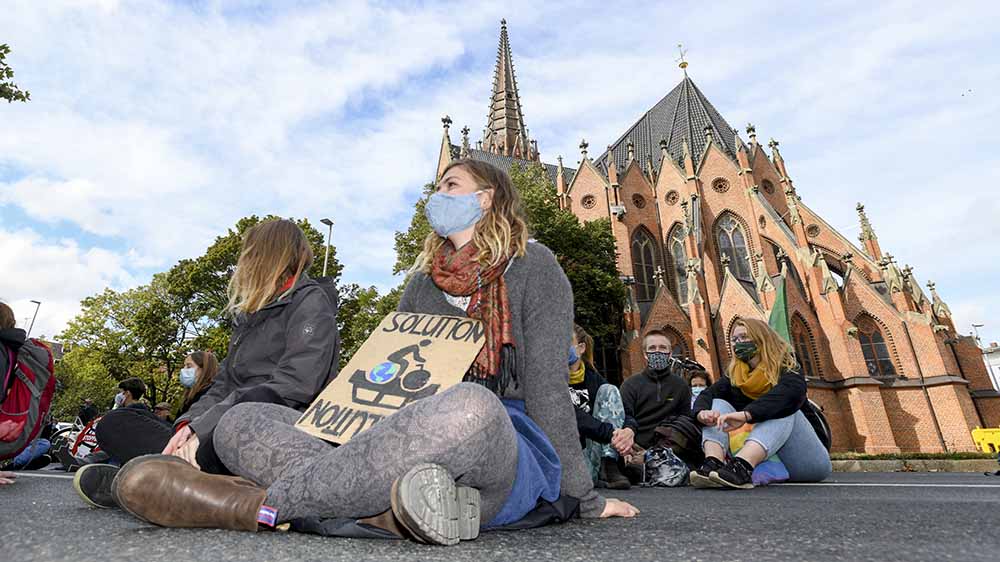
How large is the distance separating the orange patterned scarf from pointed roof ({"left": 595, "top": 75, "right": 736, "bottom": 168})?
30.1m

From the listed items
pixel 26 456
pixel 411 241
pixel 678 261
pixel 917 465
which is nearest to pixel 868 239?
pixel 678 261

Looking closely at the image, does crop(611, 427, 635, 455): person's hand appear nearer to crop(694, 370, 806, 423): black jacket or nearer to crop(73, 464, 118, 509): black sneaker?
crop(694, 370, 806, 423): black jacket

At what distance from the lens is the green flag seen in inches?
793

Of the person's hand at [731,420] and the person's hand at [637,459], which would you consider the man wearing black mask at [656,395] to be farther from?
the person's hand at [731,420]

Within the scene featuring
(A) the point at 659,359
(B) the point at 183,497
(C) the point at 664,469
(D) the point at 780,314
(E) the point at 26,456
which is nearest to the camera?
(B) the point at 183,497

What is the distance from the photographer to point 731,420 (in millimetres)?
4102

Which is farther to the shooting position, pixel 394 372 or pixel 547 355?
pixel 547 355

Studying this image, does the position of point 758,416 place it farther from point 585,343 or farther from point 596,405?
point 585,343

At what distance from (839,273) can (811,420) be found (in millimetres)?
24767

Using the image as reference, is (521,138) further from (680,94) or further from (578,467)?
(578,467)

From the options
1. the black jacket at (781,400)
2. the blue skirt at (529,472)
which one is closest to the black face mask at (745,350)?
the black jacket at (781,400)

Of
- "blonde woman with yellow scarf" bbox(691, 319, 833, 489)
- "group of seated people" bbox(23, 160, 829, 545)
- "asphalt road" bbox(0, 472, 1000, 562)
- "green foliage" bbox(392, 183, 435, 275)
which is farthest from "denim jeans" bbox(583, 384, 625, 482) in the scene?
"green foliage" bbox(392, 183, 435, 275)

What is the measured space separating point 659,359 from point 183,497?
5119 millimetres

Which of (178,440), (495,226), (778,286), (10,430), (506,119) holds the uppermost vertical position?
(506,119)
